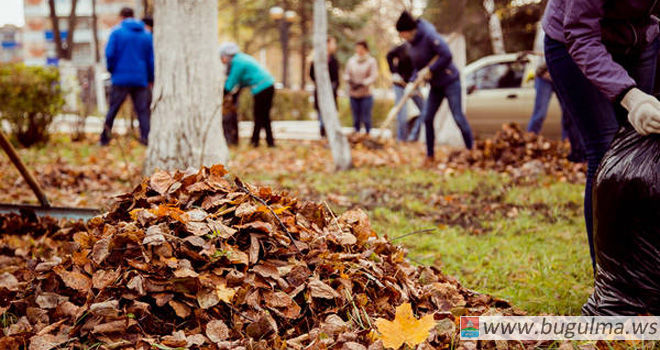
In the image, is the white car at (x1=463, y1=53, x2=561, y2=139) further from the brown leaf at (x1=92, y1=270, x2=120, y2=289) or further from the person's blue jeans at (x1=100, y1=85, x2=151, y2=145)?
the brown leaf at (x1=92, y1=270, x2=120, y2=289)

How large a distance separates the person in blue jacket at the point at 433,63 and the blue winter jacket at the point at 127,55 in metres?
3.87

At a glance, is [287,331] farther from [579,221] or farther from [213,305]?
[579,221]

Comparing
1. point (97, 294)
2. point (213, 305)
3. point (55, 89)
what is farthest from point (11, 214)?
point (55, 89)

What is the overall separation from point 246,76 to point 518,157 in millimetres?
4520

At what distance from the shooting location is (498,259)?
3.40 metres

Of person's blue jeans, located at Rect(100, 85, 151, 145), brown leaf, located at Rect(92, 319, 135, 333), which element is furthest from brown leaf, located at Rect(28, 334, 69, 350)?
person's blue jeans, located at Rect(100, 85, 151, 145)

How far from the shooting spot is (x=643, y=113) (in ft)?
6.57

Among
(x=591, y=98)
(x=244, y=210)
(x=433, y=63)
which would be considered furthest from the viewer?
(x=433, y=63)

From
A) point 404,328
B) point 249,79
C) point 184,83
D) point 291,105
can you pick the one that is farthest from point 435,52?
point 291,105

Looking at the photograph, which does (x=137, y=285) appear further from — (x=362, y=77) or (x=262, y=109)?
(x=362, y=77)

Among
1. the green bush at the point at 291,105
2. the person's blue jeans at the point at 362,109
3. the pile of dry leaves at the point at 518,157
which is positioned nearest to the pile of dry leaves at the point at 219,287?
the pile of dry leaves at the point at 518,157

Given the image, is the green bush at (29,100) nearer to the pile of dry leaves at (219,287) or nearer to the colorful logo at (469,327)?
the pile of dry leaves at (219,287)

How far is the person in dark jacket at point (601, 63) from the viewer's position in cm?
220

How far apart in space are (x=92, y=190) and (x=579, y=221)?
4312 mm
